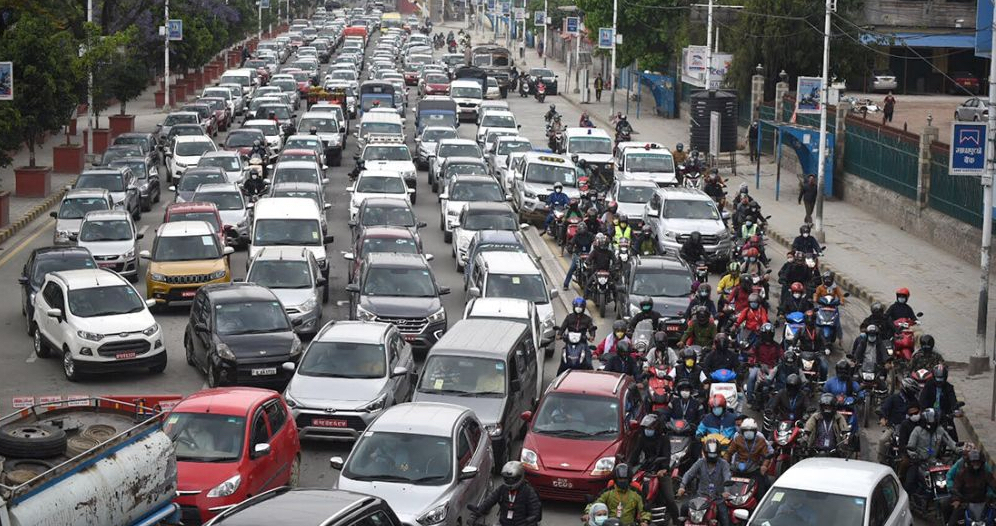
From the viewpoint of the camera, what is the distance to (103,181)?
132ft

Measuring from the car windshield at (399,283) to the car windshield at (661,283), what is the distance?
3.76 m

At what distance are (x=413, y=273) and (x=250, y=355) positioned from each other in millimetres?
4914

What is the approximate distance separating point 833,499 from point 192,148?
34.4 metres

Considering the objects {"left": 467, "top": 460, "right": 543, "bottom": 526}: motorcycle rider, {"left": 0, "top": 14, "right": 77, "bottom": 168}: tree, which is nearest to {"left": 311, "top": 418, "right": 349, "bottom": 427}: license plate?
{"left": 467, "top": 460, "right": 543, "bottom": 526}: motorcycle rider

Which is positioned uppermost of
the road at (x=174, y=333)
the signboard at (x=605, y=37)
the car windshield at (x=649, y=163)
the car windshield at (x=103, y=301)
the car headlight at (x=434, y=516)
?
the signboard at (x=605, y=37)

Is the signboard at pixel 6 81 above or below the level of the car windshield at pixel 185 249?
above

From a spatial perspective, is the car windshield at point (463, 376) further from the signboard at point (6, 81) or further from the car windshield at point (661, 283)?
the signboard at point (6, 81)

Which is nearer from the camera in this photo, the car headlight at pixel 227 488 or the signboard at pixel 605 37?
the car headlight at pixel 227 488

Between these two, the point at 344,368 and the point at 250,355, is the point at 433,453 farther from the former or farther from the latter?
the point at 250,355

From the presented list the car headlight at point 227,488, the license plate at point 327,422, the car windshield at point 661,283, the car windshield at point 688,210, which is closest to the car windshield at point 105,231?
the car windshield at point 661,283

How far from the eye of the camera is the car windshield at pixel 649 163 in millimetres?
44438

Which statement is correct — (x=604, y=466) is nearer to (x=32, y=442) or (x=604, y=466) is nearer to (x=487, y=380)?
(x=487, y=380)

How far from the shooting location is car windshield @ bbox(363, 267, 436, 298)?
27906 mm

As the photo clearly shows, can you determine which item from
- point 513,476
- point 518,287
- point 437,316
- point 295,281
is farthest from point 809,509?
point 295,281
